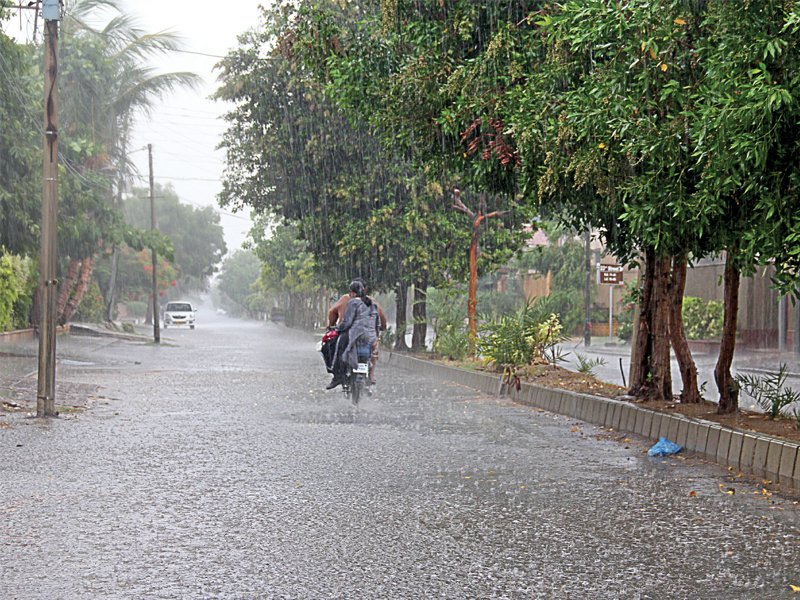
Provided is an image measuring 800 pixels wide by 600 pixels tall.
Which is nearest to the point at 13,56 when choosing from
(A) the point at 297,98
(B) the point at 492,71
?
(A) the point at 297,98

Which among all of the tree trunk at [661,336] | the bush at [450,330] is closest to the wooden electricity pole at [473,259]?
the bush at [450,330]

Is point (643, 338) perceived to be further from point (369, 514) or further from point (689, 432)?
point (369, 514)

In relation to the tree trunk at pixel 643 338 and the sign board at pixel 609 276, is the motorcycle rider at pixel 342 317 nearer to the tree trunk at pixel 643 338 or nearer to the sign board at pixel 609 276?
the tree trunk at pixel 643 338

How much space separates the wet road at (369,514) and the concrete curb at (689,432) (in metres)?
0.33

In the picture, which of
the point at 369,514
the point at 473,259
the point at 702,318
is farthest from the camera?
the point at 702,318

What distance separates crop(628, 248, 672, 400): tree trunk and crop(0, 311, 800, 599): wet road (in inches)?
58.6

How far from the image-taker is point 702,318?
3688 cm

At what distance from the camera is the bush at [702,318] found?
36531 mm

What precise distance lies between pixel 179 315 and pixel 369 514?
67.4 metres

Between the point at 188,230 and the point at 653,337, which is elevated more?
the point at 188,230

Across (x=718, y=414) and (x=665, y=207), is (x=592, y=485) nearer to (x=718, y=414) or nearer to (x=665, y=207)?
(x=665, y=207)

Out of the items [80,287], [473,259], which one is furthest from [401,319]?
[80,287]

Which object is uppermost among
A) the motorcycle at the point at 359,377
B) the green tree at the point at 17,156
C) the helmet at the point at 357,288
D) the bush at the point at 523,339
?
the green tree at the point at 17,156

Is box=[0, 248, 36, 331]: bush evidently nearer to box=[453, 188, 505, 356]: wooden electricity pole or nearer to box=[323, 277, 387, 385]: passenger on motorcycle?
box=[453, 188, 505, 356]: wooden electricity pole
